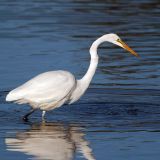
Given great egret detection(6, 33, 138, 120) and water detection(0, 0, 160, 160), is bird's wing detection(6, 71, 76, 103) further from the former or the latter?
water detection(0, 0, 160, 160)

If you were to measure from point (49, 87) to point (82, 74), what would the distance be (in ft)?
12.1

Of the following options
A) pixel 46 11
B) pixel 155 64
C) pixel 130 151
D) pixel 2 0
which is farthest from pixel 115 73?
pixel 2 0

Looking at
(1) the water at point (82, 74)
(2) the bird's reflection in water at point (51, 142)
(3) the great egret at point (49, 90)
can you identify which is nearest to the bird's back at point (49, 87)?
(3) the great egret at point (49, 90)

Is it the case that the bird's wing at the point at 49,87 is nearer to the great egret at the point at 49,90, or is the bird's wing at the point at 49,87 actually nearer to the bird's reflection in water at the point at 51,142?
the great egret at the point at 49,90

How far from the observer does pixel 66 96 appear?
1485 cm

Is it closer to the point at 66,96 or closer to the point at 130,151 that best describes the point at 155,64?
the point at 66,96

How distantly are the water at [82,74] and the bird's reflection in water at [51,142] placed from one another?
0.01 meters

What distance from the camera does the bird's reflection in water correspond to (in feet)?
39.9

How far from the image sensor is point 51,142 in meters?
13.1

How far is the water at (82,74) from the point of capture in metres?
12.7

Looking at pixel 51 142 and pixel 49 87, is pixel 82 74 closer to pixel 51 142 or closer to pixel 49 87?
pixel 49 87

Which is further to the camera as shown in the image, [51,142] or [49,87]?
[49,87]

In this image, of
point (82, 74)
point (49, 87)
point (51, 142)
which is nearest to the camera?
point (51, 142)

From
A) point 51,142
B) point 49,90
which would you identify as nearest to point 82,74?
point 49,90
